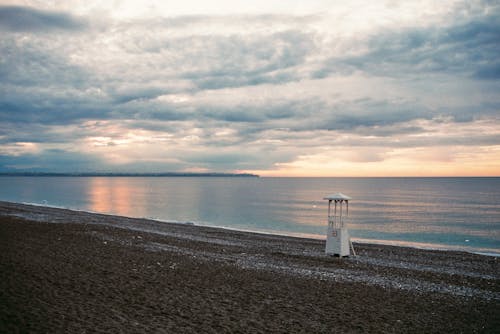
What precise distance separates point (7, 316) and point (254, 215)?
184ft

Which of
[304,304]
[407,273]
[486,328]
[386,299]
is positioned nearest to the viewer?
[486,328]

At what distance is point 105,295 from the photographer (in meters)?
10.5

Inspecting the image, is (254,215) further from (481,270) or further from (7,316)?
(7,316)

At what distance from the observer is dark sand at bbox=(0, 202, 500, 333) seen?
352 inches

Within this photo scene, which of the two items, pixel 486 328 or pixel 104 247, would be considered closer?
pixel 486 328

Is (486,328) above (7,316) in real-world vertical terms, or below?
below

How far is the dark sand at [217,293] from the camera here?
8.94 m

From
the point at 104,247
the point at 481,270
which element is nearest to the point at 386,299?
the point at 481,270

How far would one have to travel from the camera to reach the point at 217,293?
1181 cm

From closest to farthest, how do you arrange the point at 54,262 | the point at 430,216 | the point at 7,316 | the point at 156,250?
1. the point at 7,316
2. the point at 54,262
3. the point at 156,250
4. the point at 430,216

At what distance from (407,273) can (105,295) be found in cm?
1267

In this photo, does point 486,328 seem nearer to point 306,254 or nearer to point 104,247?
point 306,254

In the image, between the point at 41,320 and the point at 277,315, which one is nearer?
the point at 41,320

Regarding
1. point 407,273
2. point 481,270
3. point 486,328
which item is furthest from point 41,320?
point 481,270
